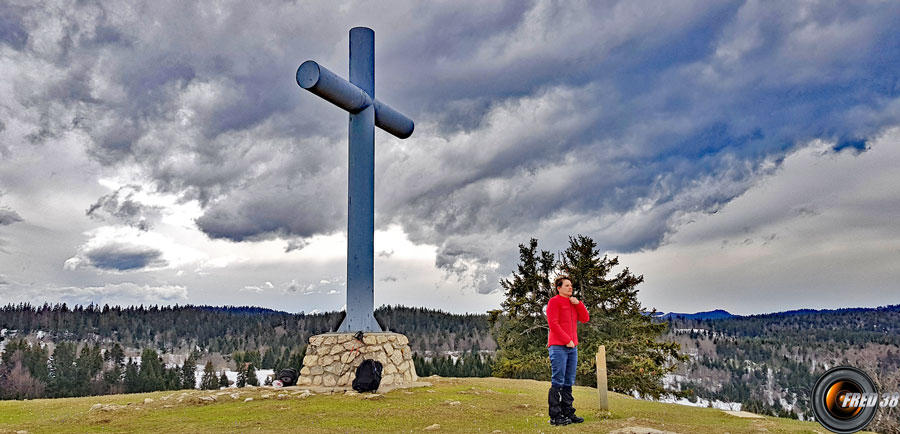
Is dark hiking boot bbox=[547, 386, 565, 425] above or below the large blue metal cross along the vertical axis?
below

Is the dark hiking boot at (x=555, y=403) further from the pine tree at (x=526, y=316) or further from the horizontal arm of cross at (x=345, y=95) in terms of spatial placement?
the pine tree at (x=526, y=316)

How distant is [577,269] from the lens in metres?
27.4

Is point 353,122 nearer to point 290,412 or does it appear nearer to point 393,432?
point 290,412

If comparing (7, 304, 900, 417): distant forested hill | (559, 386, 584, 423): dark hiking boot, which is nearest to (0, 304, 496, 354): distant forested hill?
(7, 304, 900, 417): distant forested hill

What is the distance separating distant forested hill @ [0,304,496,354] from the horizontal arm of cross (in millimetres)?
60264

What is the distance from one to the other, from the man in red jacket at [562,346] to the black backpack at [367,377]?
525cm

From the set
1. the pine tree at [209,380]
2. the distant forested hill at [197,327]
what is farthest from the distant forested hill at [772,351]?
the pine tree at [209,380]

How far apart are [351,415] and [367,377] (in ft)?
8.62

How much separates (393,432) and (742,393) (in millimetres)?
82457

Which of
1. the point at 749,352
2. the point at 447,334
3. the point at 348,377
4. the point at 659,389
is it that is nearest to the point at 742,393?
the point at 749,352

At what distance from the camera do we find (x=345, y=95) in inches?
583

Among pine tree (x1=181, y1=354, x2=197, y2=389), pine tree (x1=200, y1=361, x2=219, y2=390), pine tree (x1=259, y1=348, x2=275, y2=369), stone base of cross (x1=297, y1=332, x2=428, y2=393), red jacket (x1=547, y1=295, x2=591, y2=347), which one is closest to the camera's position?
red jacket (x1=547, y1=295, x2=591, y2=347)

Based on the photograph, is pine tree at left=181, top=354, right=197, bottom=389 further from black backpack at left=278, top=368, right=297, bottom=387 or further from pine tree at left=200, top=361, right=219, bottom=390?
black backpack at left=278, top=368, right=297, bottom=387

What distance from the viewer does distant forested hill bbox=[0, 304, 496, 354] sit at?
79.0m
